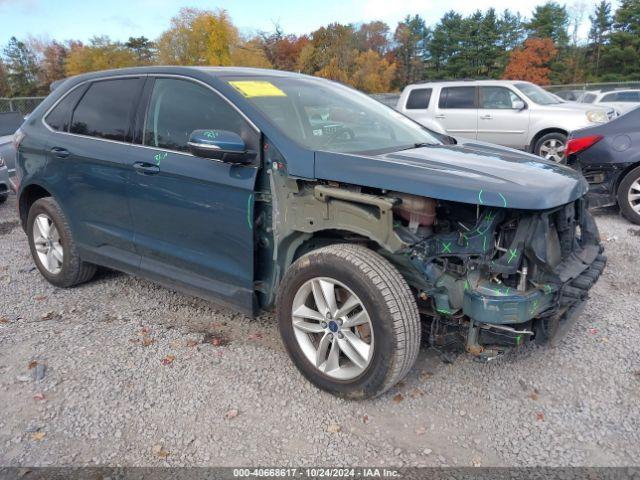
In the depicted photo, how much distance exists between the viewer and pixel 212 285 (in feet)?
10.9

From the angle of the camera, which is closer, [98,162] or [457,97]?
[98,162]

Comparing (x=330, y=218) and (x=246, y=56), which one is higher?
(x=246, y=56)

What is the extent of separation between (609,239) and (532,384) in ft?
10.6

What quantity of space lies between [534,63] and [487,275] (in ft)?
187

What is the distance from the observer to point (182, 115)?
132 inches

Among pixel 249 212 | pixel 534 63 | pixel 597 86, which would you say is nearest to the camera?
pixel 249 212

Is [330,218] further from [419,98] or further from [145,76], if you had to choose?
[419,98]

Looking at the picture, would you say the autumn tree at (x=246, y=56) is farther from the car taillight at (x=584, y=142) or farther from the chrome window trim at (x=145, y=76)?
the chrome window trim at (x=145, y=76)

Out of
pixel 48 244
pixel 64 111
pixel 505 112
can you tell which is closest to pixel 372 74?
pixel 505 112

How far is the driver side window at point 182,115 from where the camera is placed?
315 cm

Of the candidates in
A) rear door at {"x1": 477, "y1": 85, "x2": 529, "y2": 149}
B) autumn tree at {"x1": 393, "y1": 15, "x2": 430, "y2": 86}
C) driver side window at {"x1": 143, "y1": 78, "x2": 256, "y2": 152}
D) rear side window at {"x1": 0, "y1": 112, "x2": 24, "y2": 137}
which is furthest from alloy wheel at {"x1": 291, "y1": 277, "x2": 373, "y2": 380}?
autumn tree at {"x1": 393, "y1": 15, "x2": 430, "y2": 86}

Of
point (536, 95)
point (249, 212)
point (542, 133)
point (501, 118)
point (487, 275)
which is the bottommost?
point (542, 133)

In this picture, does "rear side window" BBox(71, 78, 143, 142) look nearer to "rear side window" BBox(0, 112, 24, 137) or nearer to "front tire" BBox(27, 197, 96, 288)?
"front tire" BBox(27, 197, 96, 288)

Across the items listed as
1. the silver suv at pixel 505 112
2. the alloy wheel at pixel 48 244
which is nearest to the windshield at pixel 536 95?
the silver suv at pixel 505 112
